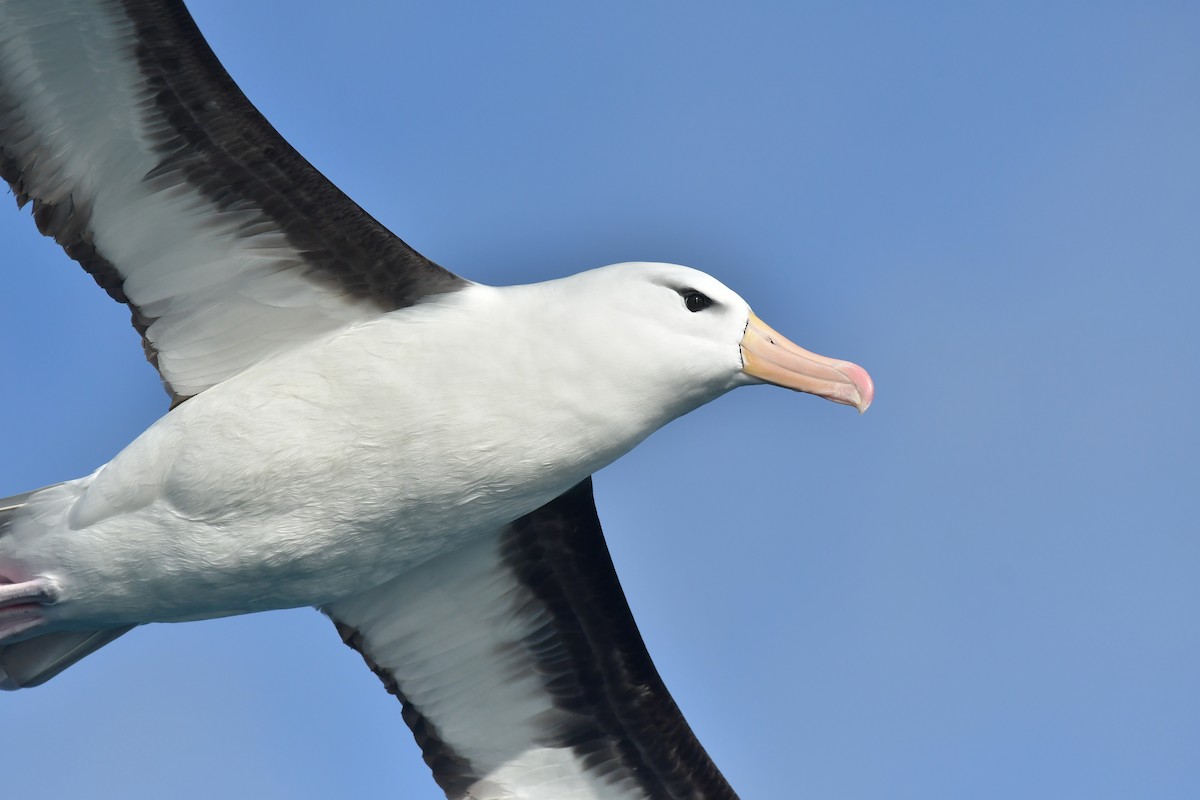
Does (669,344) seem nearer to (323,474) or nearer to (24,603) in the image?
(323,474)

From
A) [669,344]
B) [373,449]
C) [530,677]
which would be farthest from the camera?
[530,677]

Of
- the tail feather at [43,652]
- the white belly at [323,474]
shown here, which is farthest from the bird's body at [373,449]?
the tail feather at [43,652]

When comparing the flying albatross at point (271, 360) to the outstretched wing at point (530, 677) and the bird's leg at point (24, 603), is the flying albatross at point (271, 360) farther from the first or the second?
the outstretched wing at point (530, 677)

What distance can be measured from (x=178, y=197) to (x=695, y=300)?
2.92 m

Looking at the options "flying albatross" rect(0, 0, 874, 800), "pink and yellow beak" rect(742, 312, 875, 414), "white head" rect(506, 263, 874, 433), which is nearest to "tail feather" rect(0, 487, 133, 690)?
"flying albatross" rect(0, 0, 874, 800)

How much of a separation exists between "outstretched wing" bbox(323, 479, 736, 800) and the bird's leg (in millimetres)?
2008

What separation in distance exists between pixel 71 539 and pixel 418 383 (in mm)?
2107

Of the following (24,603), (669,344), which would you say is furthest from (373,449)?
(24,603)

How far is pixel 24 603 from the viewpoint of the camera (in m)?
9.76

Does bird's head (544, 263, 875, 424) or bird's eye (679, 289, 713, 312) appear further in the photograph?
bird's eye (679, 289, 713, 312)

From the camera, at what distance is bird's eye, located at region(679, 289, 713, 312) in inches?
377

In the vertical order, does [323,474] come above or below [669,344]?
below

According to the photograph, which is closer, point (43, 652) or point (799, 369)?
point (799, 369)

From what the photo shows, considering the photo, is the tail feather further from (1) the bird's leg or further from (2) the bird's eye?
(2) the bird's eye
